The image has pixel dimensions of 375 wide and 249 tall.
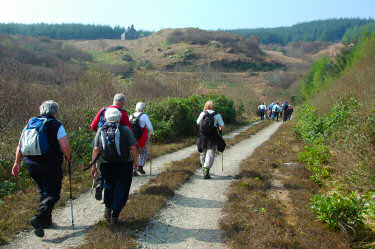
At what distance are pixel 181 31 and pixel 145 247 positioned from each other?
435 feet

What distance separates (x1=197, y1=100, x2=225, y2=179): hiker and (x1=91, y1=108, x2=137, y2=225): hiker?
3010 millimetres

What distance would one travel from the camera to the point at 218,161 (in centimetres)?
980

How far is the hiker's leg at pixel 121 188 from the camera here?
14.8ft

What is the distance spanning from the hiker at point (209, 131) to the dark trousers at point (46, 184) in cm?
385

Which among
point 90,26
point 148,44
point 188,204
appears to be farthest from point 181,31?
point 188,204

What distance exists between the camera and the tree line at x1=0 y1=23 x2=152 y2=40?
11336cm

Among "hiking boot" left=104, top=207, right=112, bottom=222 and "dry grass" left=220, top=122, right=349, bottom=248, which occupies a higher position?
"hiking boot" left=104, top=207, right=112, bottom=222

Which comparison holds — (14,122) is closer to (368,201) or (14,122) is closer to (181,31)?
(368,201)

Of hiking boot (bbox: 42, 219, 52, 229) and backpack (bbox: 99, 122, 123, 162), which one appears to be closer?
backpack (bbox: 99, 122, 123, 162)

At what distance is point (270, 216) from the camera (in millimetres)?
4977

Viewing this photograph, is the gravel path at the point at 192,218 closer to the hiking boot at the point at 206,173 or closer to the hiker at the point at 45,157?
the hiking boot at the point at 206,173

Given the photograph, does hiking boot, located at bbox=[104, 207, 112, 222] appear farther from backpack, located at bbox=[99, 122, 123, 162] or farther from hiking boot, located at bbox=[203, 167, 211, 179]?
hiking boot, located at bbox=[203, 167, 211, 179]

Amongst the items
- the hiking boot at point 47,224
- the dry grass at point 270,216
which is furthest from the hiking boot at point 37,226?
the dry grass at point 270,216

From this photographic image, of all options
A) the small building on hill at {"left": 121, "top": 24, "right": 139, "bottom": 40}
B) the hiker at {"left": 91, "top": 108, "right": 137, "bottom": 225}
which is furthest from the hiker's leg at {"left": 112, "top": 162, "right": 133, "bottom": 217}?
the small building on hill at {"left": 121, "top": 24, "right": 139, "bottom": 40}
